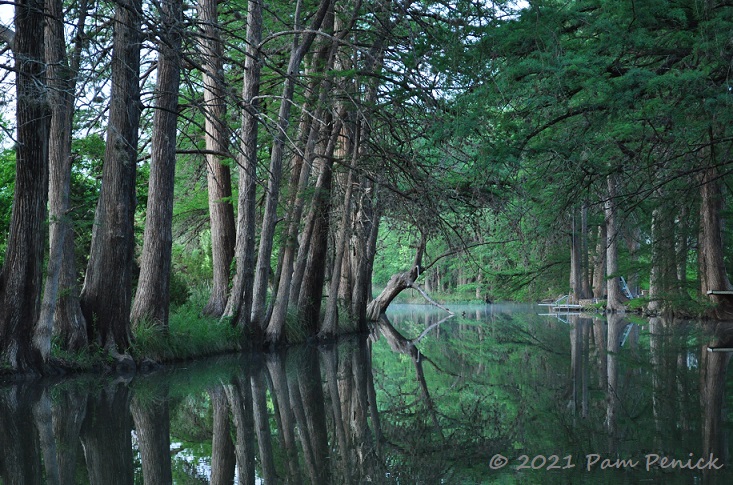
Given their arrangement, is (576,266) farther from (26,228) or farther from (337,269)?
(26,228)

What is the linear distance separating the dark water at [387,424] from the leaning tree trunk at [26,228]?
803 millimetres

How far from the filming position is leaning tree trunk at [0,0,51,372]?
10.5 m

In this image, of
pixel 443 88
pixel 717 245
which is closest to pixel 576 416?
pixel 443 88

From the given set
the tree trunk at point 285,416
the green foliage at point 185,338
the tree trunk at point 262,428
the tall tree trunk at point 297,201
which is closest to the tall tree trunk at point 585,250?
the tall tree trunk at point 297,201

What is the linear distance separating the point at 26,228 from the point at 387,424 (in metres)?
6.11

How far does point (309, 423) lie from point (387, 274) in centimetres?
8467

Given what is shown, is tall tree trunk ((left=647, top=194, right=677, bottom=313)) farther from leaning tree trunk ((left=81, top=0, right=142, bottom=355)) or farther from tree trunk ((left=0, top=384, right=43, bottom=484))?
tree trunk ((left=0, top=384, right=43, bottom=484))

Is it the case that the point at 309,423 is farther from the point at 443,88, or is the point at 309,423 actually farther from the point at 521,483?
the point at 443,88

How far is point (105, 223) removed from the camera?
12.6 m

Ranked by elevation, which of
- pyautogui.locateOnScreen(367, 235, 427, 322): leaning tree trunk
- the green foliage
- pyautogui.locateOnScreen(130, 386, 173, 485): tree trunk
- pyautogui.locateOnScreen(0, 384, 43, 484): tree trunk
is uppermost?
pyautogui.locateOnScreen(367, 235, 427, 322): leaning tree trunk

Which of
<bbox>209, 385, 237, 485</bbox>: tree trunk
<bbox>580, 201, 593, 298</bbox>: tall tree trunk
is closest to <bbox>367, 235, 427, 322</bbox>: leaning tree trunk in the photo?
<bbox>580, 201, 593, 298</bbox>: tall tree trunk

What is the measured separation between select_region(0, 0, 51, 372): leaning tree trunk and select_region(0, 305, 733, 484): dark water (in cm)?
80

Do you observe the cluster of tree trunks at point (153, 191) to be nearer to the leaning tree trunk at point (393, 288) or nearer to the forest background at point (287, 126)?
the forest background at point (287, 126)

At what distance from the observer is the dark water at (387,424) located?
506cm
